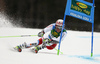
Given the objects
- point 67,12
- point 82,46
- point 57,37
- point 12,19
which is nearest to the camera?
point 67,12

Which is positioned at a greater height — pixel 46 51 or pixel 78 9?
pixel 78 9

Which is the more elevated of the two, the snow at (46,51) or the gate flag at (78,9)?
the gate flag at (78,9)

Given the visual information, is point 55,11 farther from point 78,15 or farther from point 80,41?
point 78,15

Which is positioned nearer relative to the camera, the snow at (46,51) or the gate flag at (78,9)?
the snow at (46,51)

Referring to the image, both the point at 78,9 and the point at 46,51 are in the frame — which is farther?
the point at 46,51

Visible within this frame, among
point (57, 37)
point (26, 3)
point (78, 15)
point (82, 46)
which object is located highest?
point (26, 3)

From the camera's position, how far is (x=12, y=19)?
1280 cm

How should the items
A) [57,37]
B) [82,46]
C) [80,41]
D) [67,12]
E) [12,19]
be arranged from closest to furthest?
1. [67,12]
2. [57,37]
3. [82,46]
4. [80,41]
5. [12,19]

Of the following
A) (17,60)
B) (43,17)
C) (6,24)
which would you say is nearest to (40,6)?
(43,17)

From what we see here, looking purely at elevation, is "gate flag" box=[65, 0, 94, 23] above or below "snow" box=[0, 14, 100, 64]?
above

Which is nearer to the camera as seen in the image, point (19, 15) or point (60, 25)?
point (60, 25)

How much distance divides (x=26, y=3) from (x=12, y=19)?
1272 millimetres

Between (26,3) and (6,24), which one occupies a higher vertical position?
(26,3)

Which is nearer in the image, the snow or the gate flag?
the snow
